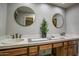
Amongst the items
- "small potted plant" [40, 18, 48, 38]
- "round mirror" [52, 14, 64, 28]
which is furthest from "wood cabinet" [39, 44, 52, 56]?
"round mirror" [52, 14, 64, 28]

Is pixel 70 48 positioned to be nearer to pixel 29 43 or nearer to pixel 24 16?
pixel 29 43

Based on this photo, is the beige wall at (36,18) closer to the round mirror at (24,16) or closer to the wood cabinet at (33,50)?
the round mirror at (24,16)

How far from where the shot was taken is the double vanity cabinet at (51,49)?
5.58 ft

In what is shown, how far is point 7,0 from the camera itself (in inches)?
68.9

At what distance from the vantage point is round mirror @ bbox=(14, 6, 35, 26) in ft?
5.77

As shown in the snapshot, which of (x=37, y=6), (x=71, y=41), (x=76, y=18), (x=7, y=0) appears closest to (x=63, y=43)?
(x=71, y=41)

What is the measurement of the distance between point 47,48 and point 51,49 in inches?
2.6

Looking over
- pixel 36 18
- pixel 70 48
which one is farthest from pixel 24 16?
pixel 70 48

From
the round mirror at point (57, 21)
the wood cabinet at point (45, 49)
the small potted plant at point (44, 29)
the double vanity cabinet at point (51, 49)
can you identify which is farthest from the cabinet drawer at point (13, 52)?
the round mirror at point (57, 21)

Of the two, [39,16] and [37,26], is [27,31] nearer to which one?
[37,26]

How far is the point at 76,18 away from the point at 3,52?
1.21 m

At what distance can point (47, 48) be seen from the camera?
5.90ft

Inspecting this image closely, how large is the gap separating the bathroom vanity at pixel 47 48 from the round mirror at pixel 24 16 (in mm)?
334

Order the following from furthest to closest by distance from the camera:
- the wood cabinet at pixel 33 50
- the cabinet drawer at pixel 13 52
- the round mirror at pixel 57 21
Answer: the round mirror at pixel 57 21 < the wood cabinet at pixel 33 50 < the cabinet drawer at pixel 13 52
